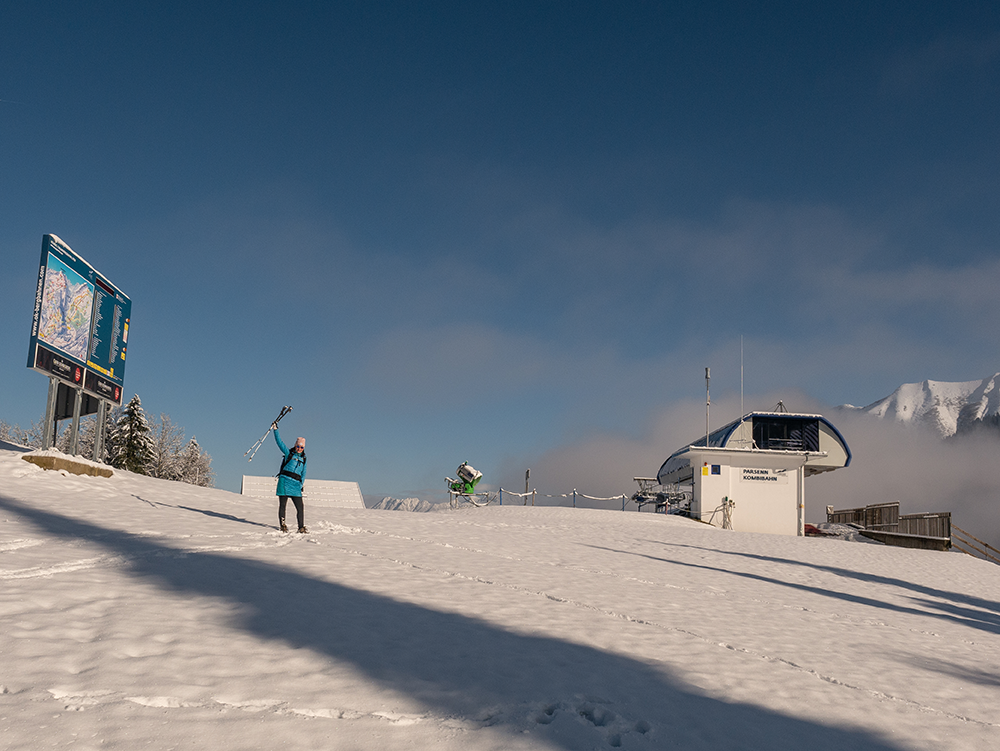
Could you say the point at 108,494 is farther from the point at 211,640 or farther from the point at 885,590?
the point at 885,590

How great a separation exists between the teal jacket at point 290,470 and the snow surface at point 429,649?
1.02m

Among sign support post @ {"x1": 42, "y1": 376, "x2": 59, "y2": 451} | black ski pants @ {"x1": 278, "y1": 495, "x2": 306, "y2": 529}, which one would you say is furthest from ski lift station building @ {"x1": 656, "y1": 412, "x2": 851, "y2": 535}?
sign support post @ {"x1": 42, "y1": 376, "x2": 59, "y2": 451}

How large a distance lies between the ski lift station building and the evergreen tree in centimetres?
3791

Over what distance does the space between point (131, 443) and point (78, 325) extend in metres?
31.2

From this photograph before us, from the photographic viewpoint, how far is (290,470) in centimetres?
1355

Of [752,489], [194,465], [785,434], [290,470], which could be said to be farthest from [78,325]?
[194,465]

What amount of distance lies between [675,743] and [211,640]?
4.05 m

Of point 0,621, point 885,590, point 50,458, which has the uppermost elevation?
point 50,458

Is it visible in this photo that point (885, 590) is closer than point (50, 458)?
Yes

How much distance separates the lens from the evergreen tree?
4750 centimetres

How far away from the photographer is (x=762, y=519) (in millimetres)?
34156

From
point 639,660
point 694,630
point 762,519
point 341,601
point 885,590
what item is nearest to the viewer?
point 639,660

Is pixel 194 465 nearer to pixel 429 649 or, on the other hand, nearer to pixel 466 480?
pixel 466 480

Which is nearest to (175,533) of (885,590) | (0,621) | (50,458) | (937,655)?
(0,621)
